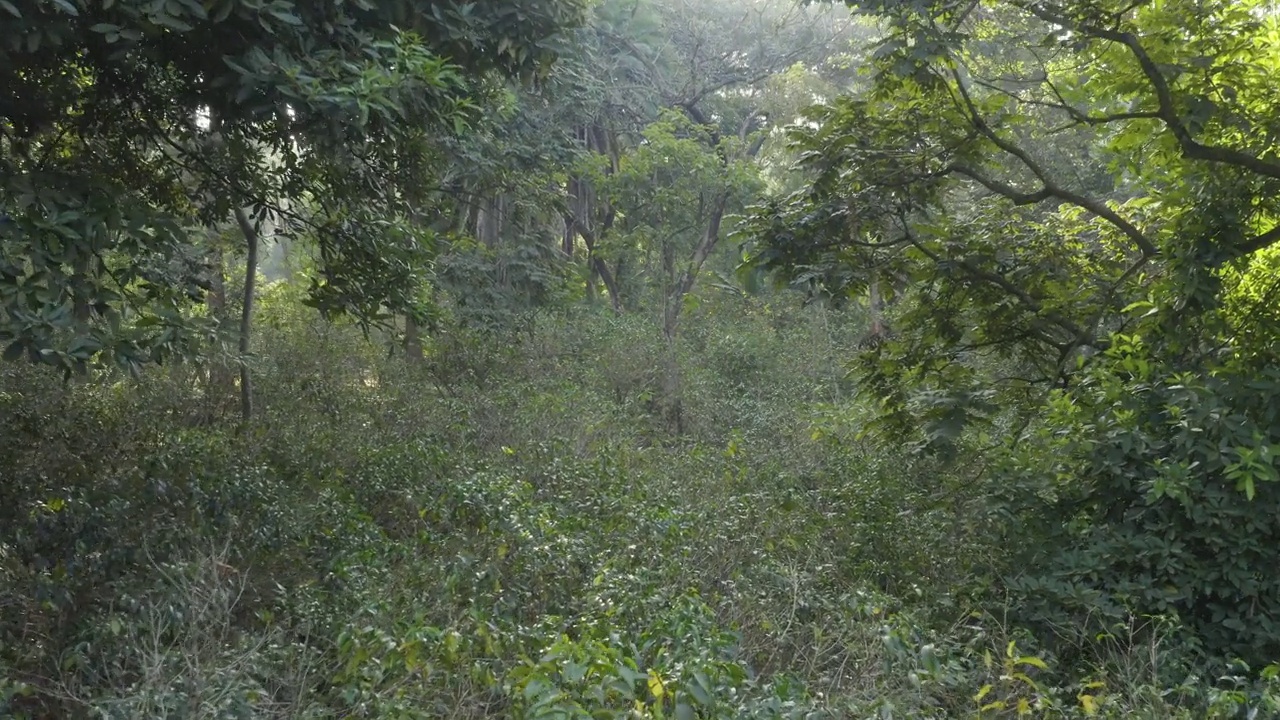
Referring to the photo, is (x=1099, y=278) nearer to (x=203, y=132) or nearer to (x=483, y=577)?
(x=483, y=577)

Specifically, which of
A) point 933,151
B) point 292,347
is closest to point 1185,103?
point 933,151

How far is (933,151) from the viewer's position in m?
7.29

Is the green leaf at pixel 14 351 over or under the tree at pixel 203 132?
under

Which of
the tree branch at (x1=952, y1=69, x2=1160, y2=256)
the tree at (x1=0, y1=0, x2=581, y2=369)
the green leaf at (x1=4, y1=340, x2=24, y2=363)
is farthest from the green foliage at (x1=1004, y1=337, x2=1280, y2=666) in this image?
the green leaf at (x1=4, y1=340, x2=24, y2=363)

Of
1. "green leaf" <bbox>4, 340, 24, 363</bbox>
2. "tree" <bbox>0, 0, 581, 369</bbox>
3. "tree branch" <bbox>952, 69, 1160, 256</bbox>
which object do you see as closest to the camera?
"green leaf" <bbox>4, 340, 24, 363</bbox>

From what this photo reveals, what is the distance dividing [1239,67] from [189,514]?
6.17 metres

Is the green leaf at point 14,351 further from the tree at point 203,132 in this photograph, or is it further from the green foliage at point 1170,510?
the green foliage at point 1170,510

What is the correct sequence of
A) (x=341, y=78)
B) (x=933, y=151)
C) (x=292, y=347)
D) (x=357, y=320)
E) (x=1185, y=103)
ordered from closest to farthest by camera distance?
(x=341, y=78) → (x=1185, y=103) → (x=357, y=320) → (x=933, y=151) → (x=292, y=347)

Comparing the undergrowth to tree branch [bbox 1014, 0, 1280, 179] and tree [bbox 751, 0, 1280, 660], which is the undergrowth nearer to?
tree [bbox 751, 0, 1280, 660]

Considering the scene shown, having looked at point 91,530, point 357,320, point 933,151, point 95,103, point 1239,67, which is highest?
point 1239,67

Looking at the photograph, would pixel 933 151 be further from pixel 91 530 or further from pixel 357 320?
pixel 91 530

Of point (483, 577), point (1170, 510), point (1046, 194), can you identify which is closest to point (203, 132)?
point (483, 577)

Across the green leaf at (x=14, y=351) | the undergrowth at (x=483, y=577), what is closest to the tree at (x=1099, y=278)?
the undergrowth at (x=483, y=577)

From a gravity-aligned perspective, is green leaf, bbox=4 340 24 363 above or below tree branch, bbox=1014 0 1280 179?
below
